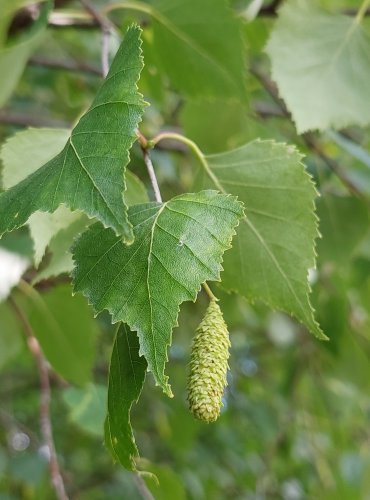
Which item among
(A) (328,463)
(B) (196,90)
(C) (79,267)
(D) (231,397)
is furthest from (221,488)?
(C) (79,267)

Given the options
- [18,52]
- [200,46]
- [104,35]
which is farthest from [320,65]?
[18,52]

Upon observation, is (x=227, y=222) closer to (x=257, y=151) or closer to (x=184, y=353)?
(x=257, y=151)

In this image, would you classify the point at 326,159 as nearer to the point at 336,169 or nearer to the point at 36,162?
the point at 336,169

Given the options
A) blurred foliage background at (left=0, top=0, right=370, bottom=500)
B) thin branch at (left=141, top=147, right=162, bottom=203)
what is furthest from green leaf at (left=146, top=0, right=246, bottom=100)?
thin branch at (left=141, top=147, right=162, bottom=203)

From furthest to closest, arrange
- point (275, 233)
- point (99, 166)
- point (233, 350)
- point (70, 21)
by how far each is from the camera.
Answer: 1. point (233, 350)
2. point (70, 21)
3. point (275, 233)
4. point (99, 166)

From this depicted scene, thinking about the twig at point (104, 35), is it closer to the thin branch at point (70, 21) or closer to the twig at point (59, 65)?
the thin branch at point (70, 21)

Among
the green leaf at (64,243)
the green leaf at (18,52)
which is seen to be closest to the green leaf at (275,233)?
the green leaf at (64,243)

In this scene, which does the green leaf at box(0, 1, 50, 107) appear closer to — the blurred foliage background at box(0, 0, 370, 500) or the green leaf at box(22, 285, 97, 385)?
the blurred foliage background at box(0, 0, 370, 500)
